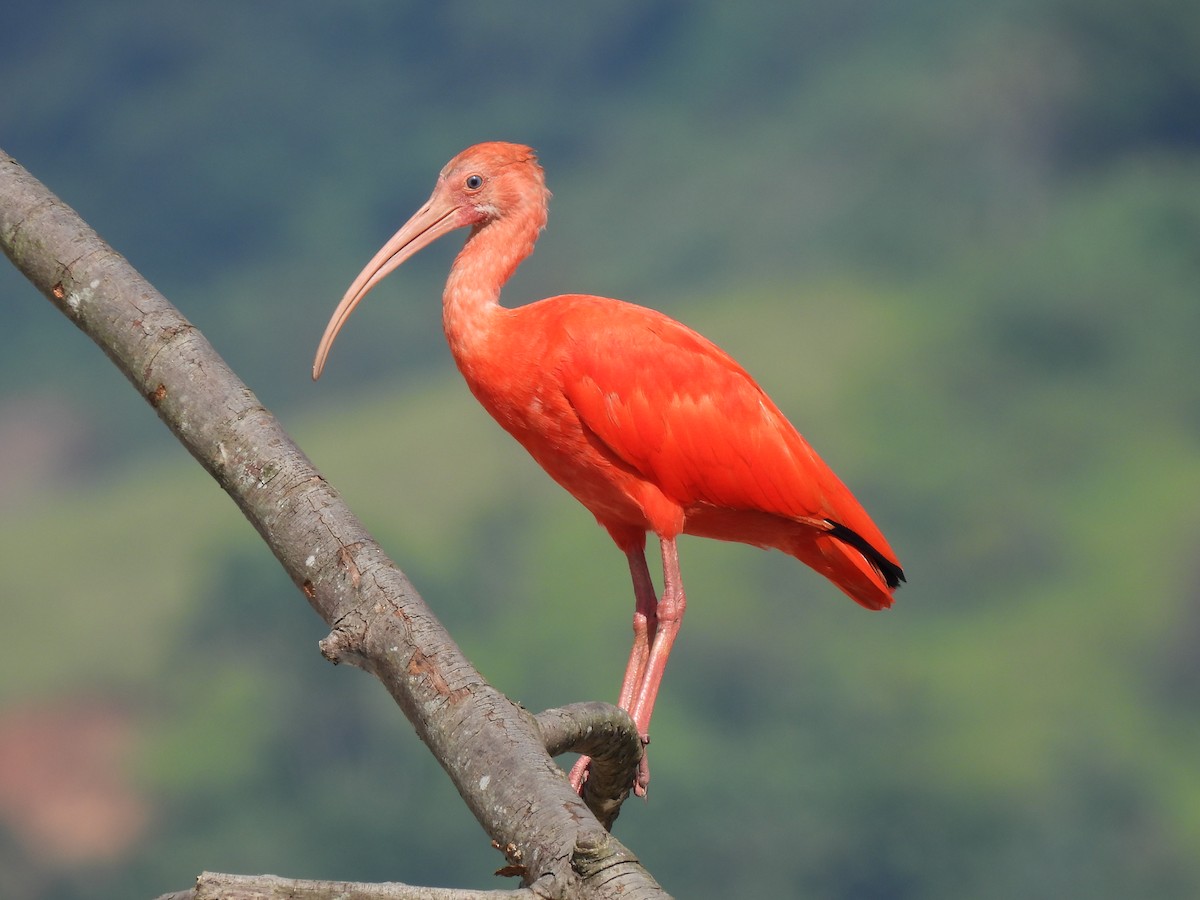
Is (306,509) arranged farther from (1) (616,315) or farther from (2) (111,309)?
(1) (616,315)

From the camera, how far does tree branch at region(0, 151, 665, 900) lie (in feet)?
5.61

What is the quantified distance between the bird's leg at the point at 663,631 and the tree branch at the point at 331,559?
1.45 m

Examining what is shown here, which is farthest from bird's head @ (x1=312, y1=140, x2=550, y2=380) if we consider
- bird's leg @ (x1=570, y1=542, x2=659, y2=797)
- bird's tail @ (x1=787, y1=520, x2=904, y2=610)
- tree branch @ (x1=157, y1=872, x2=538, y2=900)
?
tree branch @ (x1=157, y1=872, x2=538, y2=900)

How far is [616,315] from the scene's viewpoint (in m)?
3.53

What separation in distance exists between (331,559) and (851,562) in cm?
193

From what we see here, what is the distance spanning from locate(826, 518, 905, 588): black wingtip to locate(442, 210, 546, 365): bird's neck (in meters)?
1.04

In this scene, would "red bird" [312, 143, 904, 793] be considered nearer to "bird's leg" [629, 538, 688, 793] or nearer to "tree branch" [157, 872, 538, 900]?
"bird's leg" [629, 538, 688, 793]

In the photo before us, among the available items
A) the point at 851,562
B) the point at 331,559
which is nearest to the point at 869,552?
the point at 851,562

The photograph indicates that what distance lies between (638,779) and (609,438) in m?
0.82

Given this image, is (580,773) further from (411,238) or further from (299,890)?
(299,890)

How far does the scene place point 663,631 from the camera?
3543 mm

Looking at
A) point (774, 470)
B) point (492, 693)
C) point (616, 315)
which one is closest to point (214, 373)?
point (492, 693)

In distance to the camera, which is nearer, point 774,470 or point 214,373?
point 214,373

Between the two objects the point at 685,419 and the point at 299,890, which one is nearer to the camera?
the point at 299,890
